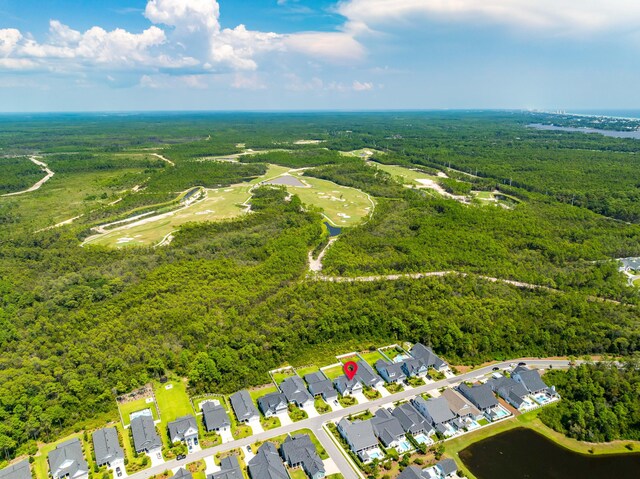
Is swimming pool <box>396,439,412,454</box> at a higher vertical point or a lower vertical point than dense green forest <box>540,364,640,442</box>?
lower

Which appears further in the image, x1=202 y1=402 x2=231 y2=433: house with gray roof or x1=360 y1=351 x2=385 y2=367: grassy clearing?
x1=360 y1=351 x2=385 y2=367: grassy clearing

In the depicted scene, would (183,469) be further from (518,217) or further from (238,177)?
(238,177)

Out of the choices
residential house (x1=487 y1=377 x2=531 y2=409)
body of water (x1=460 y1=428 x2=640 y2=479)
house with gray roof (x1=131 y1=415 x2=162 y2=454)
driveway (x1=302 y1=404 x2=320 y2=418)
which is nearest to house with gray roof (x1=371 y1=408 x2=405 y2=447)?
body of water (x1=460 y1=428 x2=640 y2=479)

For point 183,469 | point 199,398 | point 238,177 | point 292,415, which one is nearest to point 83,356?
point 199,398

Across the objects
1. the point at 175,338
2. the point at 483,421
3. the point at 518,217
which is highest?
the point at 518,217

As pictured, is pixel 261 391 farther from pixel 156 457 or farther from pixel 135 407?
pixel 135 407

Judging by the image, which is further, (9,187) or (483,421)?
(9,187)

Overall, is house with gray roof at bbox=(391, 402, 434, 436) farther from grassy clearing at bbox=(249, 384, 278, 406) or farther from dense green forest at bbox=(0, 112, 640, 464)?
grassy clearing at bbox=(249, 384, 278, 406)
